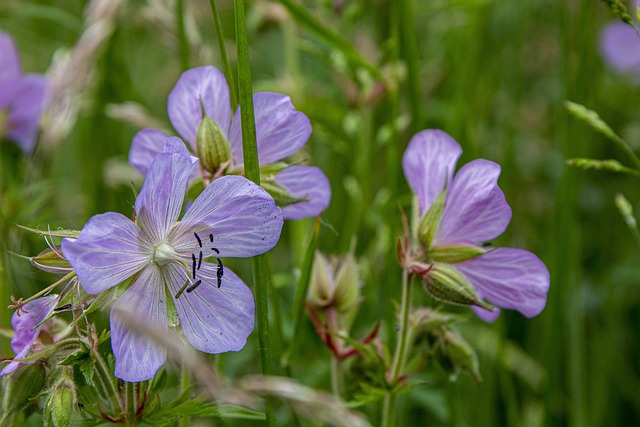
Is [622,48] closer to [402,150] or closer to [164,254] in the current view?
[402,150]

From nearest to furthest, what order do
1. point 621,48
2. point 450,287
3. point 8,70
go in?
point 450,287 → point 8,70 → point 621,48

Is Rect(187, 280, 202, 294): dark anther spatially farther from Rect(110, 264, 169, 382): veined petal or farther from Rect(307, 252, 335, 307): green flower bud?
Rect(307, 252, 335, 307): green flower bud

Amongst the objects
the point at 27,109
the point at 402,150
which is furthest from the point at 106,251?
the point at 402,150

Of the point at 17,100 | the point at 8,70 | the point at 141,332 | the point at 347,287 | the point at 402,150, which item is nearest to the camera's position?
the point at 141,332

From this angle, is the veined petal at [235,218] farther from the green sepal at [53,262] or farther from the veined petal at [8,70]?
the veined petal at [8,70]

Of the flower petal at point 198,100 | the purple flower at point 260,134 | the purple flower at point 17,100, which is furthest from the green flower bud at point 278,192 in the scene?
Answer: the purple flower at point 17,100

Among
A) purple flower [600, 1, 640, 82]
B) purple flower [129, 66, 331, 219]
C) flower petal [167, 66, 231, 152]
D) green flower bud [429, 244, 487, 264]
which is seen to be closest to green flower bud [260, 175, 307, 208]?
purple flower [129, 66, 331, 219]

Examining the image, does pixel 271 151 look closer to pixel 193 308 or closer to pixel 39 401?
pixel 193 308
